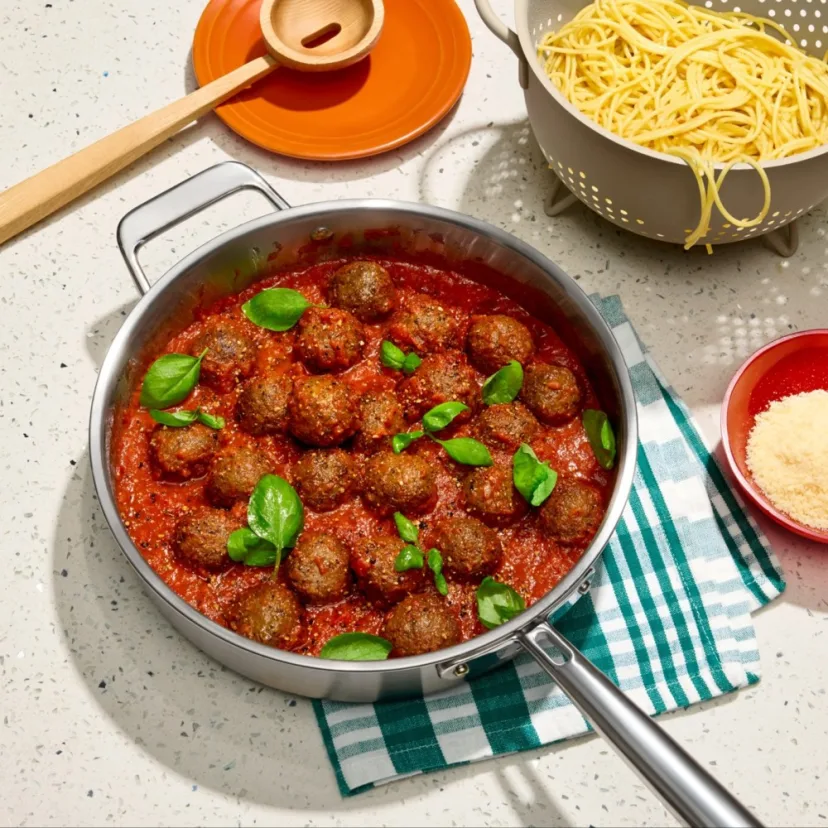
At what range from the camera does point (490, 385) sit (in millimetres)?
2627

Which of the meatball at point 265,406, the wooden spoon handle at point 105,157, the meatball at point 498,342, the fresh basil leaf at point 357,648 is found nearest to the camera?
the fresh basil leaf at point 357,648

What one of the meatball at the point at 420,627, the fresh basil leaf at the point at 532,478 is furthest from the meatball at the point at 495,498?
the meatball at the point at 420,627

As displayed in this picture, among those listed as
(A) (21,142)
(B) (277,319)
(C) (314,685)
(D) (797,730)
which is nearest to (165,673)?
(C) (314,685)

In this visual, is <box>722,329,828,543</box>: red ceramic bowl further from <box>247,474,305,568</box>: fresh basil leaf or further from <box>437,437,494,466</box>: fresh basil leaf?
<box>247,474,305,568</box>: fresh basil leaf

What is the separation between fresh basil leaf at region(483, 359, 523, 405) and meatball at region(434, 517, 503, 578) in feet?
1.32

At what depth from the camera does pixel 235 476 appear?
2398mm

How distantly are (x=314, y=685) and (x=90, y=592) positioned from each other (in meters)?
0.75

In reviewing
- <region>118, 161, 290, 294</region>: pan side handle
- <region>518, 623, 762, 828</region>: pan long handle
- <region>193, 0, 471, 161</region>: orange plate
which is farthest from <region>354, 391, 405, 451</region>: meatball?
<region>193, 0, 471, 161</region>: orange plate

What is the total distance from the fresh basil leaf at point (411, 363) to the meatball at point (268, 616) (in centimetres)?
73

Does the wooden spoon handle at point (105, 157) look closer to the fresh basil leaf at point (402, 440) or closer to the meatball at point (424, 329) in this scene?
the meatball at point (424, 329)

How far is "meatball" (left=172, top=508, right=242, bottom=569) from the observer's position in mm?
2324

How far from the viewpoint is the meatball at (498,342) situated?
8.64 ft

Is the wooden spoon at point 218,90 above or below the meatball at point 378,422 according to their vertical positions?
above

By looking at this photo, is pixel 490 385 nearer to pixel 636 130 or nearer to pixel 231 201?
pixel 636 130
